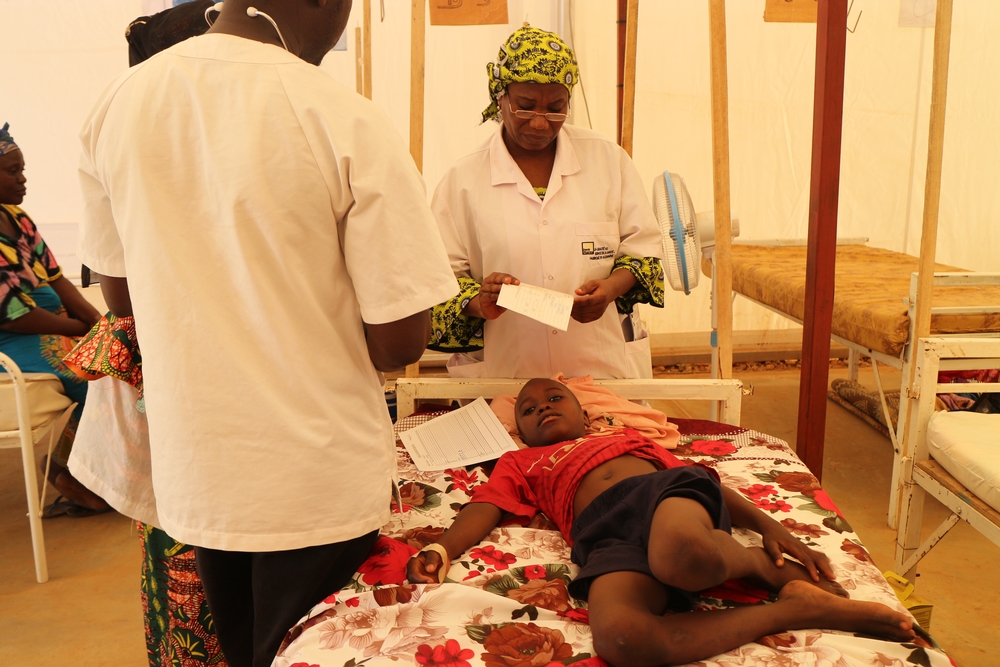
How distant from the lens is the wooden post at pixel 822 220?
2346 mm

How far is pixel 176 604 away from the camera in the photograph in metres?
1.72

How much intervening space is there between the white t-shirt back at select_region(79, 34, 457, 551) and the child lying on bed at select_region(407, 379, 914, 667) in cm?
52

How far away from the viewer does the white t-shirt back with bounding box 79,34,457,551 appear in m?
1.10

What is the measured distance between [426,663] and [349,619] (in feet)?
0.61

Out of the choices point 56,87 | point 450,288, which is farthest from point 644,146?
point 450,288

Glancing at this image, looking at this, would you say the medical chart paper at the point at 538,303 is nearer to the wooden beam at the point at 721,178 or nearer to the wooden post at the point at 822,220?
the wooden beam at the point at 721,178

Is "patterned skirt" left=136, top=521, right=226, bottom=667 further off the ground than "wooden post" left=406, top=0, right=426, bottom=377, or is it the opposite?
"wooden post" left=406, top=0, right=426, bottom=377

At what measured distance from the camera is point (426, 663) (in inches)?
54.9

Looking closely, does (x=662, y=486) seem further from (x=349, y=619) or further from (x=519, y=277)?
(x=519, y=277)

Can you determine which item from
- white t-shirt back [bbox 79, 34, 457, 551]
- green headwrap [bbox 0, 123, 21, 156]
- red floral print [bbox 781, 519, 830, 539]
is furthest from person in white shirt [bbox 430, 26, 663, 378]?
green headwrap [bbox 0, 123, 21, 156]

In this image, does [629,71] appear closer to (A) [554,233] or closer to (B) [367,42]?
(A) [554,233]

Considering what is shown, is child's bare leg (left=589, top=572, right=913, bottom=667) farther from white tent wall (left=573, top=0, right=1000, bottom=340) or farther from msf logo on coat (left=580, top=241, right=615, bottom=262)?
white tent wall (left=573, top=0, right=1000, bottom=340)

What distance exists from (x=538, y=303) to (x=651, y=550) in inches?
32.5

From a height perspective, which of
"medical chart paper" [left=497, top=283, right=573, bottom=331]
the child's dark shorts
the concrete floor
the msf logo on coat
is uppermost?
the msf logo on coat
